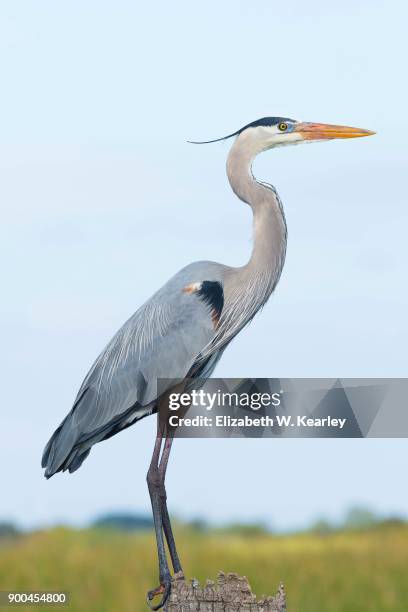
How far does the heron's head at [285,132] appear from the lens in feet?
21.1

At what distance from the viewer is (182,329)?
617 cm

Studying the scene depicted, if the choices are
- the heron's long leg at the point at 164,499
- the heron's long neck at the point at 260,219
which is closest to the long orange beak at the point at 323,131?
the heron's long neck at the point at 260,219

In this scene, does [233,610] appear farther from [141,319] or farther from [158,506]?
[141,319]

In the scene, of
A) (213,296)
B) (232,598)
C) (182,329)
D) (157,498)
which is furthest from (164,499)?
(232,598)

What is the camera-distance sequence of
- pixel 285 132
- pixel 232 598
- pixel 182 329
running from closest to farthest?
pixel 232 598
pixel 182 329
pixel 285 132

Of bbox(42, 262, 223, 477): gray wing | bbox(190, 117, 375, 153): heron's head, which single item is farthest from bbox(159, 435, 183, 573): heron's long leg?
bbox(190, 117, 375, 153): heron's head

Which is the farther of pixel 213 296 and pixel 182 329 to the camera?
pixel 213 296

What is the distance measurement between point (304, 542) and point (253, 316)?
363cm

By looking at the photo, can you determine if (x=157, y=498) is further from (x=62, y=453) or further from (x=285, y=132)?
(x=285, y=132)

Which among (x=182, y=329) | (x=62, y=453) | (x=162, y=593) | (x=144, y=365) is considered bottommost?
(x=162, y=593)

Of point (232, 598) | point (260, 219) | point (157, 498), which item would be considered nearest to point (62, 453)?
point (157, 498)

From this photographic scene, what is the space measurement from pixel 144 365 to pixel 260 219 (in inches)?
48.2

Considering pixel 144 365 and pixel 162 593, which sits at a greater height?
pixel 144 365

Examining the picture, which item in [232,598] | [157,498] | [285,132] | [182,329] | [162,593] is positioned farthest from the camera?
[285,132]
